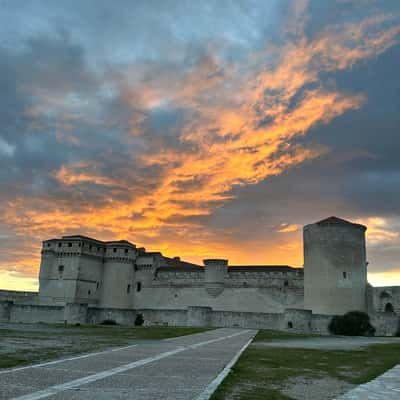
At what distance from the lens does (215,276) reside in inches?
1885

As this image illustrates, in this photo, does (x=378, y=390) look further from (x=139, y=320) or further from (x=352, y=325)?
(x=139, y=320)

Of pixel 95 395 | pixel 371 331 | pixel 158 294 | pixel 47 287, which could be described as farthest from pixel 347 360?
pixel 47 287

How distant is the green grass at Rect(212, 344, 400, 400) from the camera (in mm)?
6902

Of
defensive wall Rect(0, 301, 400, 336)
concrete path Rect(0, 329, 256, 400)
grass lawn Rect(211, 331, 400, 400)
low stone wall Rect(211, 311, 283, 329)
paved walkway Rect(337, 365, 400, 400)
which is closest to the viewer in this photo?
concrete path Rect(0, 329, 256, 400)

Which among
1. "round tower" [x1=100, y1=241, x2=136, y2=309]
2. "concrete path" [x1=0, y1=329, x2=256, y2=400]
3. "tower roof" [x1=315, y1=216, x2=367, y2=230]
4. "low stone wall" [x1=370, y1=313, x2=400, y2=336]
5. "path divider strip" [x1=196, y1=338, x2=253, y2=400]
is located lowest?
"concrete path" [x1=0, y1=329, x2=256, y2=400]

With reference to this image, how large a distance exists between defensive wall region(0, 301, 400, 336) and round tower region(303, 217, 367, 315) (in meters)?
2.15

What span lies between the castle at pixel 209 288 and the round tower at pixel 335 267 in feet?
0.28

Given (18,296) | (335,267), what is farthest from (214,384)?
(18,296)

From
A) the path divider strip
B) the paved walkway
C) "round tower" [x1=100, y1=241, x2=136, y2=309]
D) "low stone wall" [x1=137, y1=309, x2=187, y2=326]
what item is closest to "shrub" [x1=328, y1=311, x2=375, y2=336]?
"low stone wall" [x1=137, y1=309, x2=187, y2=326]

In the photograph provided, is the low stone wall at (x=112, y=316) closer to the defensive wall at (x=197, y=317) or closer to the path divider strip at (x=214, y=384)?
the defensive wall at (x=197, y=317)

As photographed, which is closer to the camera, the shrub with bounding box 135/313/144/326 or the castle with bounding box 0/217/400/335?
the castle with bounding box 0/217/400/335

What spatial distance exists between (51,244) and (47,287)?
499 cm

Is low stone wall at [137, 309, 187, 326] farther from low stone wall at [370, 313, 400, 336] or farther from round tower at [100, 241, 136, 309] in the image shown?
low stone wall at [370, 313, 400, 336]

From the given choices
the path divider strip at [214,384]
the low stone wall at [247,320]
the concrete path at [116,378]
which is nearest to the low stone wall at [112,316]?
the low stone wall at [247,320]
